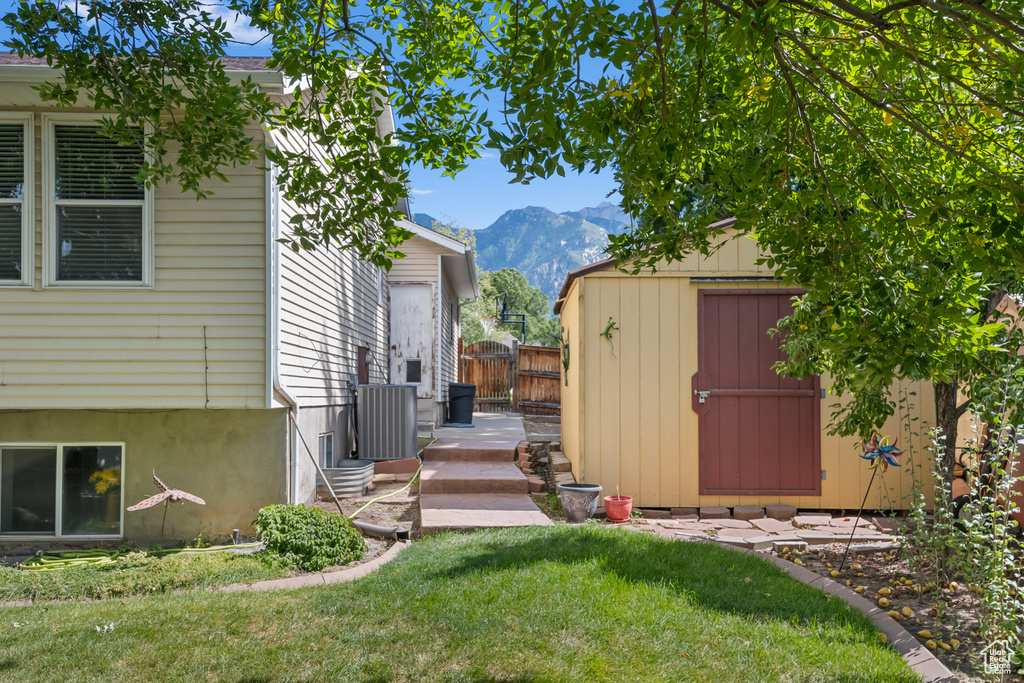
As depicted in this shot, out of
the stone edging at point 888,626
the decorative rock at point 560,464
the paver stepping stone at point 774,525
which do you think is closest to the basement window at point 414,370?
the decorative rock at point 560,464

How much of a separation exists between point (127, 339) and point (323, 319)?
2.36 metres

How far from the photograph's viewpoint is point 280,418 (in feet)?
20.6

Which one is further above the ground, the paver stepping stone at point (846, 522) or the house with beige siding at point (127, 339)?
the house with beige siding at point (127, 339)

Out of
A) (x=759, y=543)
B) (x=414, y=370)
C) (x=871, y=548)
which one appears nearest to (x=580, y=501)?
(x=759, y=543)

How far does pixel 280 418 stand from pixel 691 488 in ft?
13.7

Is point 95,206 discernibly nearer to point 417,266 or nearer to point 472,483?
point 472,483

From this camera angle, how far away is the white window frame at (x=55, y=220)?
228 inches

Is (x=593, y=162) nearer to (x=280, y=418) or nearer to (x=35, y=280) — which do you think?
(x=280, y=418)

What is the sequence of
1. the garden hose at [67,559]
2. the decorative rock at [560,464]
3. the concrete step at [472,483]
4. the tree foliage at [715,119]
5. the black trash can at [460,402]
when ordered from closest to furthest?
1. the tree foliage at [715,119]
2. the garden hose at [67,559]
3. the concrete step at [472,483]
4. the decorative rock at [560,464]
5. the black trash can at [460,402]

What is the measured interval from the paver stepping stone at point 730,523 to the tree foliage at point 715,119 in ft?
6.58

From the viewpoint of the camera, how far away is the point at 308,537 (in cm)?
529

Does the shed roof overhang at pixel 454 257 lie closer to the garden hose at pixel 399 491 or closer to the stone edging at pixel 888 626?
the garden hose at pixel 399 491

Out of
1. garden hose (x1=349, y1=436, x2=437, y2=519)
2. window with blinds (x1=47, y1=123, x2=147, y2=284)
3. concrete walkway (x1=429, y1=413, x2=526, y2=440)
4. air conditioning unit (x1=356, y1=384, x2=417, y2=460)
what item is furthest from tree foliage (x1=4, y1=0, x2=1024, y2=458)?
concrete walkway (x1=429, y1=413, x2=526, y2=440)

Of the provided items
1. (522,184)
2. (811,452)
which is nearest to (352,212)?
(522,184)
